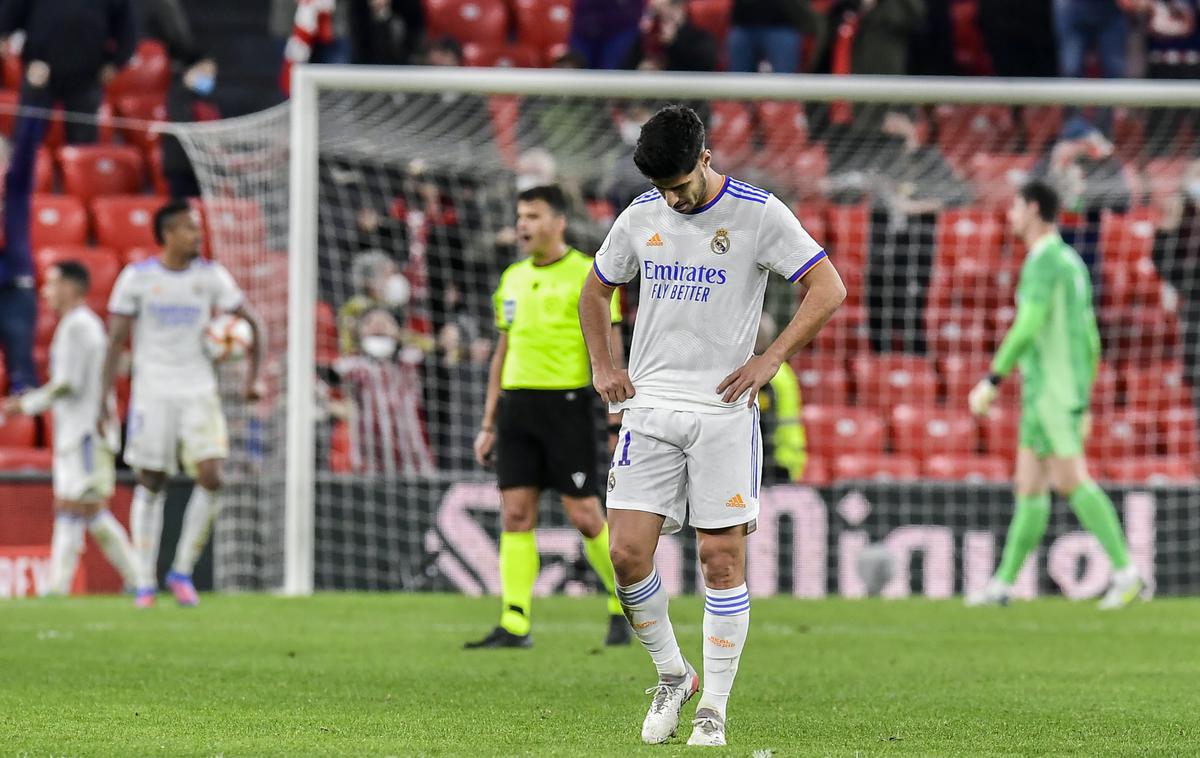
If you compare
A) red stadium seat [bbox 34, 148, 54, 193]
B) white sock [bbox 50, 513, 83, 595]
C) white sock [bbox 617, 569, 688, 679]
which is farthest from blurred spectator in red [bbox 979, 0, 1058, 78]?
white sock [bbox 617, 569, 688, 679]

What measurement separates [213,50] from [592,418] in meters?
10.3

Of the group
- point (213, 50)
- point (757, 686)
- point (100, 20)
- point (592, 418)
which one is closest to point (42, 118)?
point (100, 20)

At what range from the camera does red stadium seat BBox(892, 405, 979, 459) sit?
1547 centimetres

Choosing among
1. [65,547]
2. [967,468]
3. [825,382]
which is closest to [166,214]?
[65,547]

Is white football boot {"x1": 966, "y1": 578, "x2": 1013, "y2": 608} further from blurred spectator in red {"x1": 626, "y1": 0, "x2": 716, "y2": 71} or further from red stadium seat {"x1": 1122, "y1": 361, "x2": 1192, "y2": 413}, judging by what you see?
blurred spectator in red {"x1": 626, "y1": 0, "x2": 716, "y2": 71}

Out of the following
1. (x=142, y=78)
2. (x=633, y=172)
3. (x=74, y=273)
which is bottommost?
(x=74, y=273)

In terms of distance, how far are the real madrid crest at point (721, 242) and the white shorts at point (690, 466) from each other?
0.49 meters

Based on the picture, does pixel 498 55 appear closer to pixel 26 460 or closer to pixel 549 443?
pixel 26 460

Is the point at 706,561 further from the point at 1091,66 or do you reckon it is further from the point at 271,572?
the point at 1091,66

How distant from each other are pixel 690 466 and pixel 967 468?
9870mm

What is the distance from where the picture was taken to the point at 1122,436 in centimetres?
1561

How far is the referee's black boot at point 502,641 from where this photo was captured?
9.05 m

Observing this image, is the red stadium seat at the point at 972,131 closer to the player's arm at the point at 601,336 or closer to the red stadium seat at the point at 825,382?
the red stadium seat at the point at 825,382

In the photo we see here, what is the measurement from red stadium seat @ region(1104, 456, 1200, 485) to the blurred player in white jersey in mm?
7716
